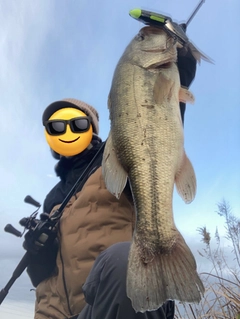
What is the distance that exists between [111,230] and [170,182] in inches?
25.2

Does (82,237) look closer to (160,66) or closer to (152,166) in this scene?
(152,166)

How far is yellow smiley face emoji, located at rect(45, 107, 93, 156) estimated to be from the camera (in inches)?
117

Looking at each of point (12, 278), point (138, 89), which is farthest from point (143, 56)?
point (12, 278)

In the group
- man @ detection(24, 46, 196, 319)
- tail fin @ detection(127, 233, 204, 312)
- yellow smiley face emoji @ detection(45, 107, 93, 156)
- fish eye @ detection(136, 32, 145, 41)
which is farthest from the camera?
yellow smiley face emoji @ detection(45, 107, 93, 156)

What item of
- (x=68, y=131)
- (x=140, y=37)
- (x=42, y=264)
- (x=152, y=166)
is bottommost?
(x=42, y=264)

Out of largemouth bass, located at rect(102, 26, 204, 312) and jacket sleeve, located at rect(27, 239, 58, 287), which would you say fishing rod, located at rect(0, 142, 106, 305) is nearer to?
jacket sleeve, located at rect(27, 239, 58, 287)

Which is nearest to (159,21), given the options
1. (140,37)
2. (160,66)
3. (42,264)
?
(140,37)

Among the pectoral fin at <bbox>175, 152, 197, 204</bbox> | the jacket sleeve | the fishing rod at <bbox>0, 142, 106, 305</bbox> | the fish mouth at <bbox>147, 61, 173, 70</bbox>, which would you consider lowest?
the jacket sleeve

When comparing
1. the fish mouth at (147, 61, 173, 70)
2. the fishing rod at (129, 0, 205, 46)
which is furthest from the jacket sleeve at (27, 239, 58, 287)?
the fishing rod at (129, 0, 205, 46)

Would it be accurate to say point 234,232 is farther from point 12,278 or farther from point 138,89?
point 138,89

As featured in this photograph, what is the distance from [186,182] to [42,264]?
1.30 meters

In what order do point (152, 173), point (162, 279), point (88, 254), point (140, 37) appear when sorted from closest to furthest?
point (162, 279), point (152, 173), point (140, 37), point (88, 254)

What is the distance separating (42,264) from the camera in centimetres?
254

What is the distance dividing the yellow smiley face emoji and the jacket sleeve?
0.80m
